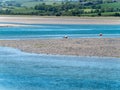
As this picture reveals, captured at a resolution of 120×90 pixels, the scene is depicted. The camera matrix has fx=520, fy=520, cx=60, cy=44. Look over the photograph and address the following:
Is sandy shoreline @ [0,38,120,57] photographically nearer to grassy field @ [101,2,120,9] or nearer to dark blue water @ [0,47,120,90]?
dark blue water @ [0,47,120,90]

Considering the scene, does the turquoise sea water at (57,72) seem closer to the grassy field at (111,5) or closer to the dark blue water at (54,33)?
the dark blue water at (54,33)

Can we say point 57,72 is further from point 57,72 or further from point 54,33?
point 54,33

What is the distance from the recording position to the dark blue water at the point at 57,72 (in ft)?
96.2

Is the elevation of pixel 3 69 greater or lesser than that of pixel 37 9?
greater

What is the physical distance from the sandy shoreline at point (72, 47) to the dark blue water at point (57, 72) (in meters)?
2.12

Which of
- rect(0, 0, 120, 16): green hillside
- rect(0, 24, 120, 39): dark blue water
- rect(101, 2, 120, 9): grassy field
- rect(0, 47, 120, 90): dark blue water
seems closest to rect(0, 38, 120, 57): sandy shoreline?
rect(0, 47, 120, 90): dark blue water

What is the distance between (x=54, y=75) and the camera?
32.5 meters

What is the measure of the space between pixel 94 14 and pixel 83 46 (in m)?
63.8

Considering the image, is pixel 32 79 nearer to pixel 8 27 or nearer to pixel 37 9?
pixel 8 27

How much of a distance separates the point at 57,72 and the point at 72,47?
13.0 m

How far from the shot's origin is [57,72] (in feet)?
110

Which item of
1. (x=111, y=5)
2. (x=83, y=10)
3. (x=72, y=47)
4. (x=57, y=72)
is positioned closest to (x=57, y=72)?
(x=57, y=72)

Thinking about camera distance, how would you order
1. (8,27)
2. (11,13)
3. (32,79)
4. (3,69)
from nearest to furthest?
(32,79) → (3,69) → (8,27) → (11,13)

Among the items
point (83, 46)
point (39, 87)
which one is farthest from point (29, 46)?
point (39, 87)
